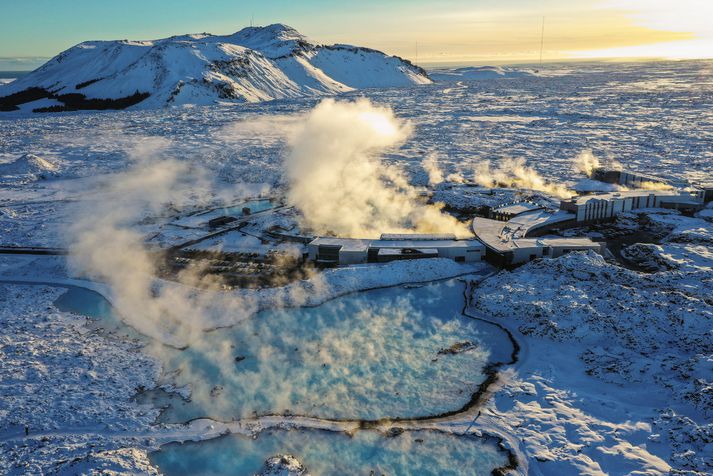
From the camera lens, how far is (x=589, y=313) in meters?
24.4

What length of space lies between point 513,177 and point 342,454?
3889 cm

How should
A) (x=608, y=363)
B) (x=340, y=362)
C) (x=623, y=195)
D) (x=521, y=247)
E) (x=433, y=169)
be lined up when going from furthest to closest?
(x=433, y=169), (x=623, y=195), (x=521, y=247), (x=340, y=362), (x=608, y=363)

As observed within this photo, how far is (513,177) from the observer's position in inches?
1967

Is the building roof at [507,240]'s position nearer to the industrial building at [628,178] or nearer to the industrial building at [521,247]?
the industrial building at [521,247]

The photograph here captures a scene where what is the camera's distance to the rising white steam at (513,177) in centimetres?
4622

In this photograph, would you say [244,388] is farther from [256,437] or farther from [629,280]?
[629,280]

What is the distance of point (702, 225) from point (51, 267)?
145ft

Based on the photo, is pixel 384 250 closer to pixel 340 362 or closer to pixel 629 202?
pixel 340 362

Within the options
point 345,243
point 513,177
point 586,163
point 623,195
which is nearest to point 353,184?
point 513,177

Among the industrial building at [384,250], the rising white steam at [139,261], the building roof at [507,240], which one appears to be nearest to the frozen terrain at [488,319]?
the rising white steam at [139,261]

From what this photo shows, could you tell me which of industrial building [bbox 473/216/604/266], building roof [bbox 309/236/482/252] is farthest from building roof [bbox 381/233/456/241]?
industrial building [bbox 473/216/604/266]

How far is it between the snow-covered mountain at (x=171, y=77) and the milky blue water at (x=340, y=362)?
10153cm

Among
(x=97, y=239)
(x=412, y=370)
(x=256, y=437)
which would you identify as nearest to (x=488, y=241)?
(x=412, y=370)

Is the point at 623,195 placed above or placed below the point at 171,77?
below
